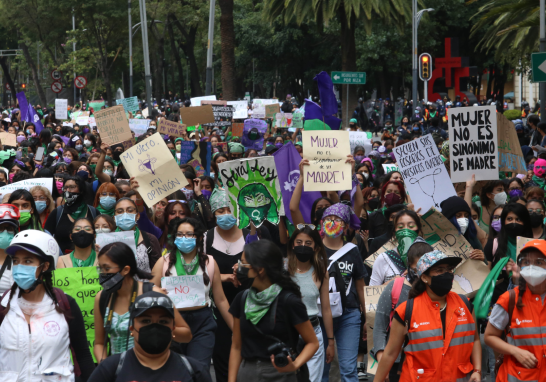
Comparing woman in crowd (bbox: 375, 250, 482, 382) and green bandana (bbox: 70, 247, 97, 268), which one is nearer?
woman in crowd (bbox: 375, 250, 482, 382)

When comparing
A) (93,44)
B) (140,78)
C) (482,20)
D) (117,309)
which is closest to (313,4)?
(482,20)

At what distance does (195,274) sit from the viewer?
219 inches

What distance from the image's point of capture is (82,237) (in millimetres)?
5688

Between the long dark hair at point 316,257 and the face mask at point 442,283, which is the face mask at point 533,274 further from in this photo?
the long dark hair at point 316,257

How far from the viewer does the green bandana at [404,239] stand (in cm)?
570

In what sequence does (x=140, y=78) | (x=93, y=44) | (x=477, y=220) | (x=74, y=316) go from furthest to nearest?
(x=140, y=78) → (x=93, y=44) → (x=477, y=220) → (x=74, y=316)

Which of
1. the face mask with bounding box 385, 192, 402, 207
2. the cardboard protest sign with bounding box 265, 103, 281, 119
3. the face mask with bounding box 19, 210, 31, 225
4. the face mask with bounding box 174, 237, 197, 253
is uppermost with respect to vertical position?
the cardboard protest sign with bounding box 265, 103, 281, 119

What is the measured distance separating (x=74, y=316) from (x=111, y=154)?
949 cm

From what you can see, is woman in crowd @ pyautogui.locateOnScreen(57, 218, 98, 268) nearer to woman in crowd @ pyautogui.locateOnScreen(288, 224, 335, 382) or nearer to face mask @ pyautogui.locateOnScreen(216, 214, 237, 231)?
face mask @ pyautogui.locateOnScreen(216, 214, 237, 231)

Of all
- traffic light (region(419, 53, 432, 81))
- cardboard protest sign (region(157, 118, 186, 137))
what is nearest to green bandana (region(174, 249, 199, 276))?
cardboard protest sign (region(157, 118, 186, 137))

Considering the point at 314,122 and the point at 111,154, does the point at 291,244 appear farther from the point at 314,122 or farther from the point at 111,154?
the point at 111,154

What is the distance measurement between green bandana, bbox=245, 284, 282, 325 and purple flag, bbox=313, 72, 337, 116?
264 inches

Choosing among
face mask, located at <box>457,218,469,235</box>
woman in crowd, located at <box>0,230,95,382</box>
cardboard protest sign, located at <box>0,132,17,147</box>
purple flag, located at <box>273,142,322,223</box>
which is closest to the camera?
woman in crowd, located at <box>0,230,95,382</box>

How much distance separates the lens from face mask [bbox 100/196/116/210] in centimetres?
740
